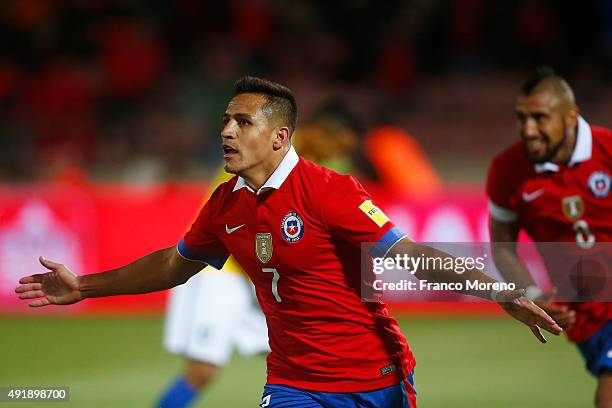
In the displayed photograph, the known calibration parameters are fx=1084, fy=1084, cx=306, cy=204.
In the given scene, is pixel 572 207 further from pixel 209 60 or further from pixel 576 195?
pixel 209 60

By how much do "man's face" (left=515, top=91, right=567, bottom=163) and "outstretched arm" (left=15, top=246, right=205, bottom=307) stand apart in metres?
2.03

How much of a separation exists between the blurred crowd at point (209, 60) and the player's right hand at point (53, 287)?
9689mm

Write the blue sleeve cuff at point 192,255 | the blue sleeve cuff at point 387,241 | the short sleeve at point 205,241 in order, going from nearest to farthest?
the blue sleeve cuff at point 387,241
the short sleeve at point 205,241
the blue sleeve cuff at point 192,255

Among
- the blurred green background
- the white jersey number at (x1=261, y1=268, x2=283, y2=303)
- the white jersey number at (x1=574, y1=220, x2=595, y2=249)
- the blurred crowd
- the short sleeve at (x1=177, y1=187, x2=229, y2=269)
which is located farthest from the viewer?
the blurred crowd

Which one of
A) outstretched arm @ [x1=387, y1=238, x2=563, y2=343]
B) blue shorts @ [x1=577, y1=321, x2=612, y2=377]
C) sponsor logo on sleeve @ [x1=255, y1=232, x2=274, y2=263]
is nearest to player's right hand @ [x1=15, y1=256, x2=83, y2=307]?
sponsor logo on sleeve @ [x1=255, y1=232, x2=274, y2=263]

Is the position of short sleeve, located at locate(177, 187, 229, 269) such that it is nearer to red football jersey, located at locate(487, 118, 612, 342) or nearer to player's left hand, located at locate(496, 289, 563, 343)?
player's left hand, located at locate(496, 289, 563, 343)

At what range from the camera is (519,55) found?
15.7 m

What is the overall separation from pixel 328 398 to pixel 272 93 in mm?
1418

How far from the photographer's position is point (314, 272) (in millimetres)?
4859

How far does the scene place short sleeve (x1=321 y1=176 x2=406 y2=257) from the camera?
4.69 m

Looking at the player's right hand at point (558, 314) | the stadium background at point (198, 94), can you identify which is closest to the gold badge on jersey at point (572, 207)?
the player's right hand at point (558, 314)

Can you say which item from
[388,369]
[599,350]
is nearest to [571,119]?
[599,350]

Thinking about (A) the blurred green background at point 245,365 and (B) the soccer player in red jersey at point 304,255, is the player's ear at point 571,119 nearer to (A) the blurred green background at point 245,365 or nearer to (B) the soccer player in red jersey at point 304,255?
(B) the soccer player in red jersey at point 304,255

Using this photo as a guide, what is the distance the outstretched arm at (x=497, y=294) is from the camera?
4492mm
